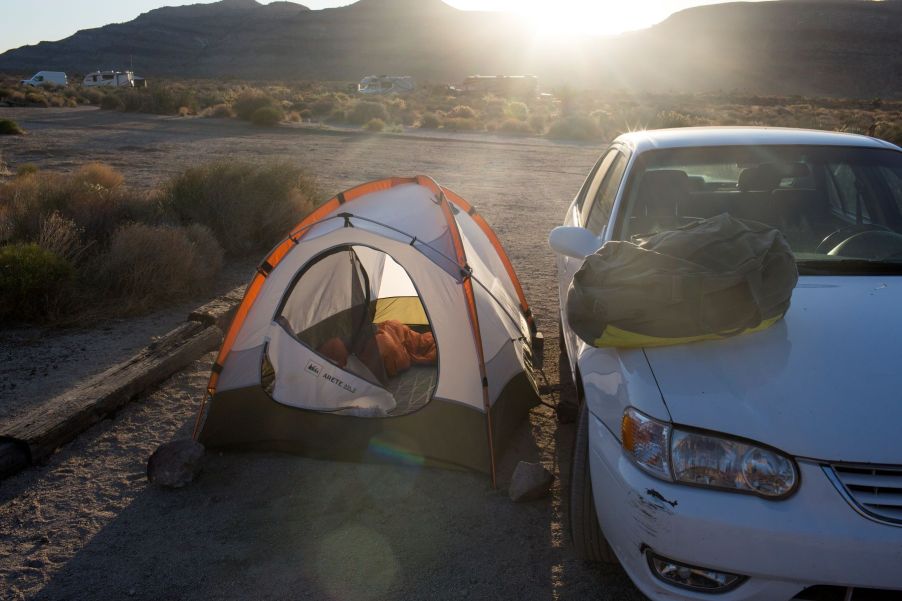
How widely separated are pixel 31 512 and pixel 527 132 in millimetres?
28765

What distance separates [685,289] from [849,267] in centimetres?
118

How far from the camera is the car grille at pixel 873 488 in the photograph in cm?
244

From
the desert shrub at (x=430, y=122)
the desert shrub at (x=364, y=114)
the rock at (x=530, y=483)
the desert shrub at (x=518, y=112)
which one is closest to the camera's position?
the rock at (x=530, y=483)

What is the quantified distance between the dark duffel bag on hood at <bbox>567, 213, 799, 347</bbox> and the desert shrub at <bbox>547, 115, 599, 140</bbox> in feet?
85.1

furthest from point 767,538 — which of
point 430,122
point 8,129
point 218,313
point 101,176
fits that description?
point 430,122

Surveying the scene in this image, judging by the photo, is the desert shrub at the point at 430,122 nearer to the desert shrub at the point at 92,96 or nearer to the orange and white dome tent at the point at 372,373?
the desert shrub at the point at 92,96

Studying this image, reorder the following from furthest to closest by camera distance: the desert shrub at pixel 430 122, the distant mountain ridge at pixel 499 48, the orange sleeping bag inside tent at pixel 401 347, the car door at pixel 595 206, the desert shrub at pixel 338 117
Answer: the distant mountain ridge at pixel 499 48, the desert shrub at pixel 338 117, the desert shrub at pixel 430 122, the orange sleeping bag inside tent at pixel 401 347, the car door at pixel 595 206

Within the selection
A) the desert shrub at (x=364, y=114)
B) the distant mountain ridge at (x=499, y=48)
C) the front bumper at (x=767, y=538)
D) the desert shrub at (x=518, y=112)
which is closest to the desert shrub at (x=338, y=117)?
the desert shrub at (x=364, y=114)

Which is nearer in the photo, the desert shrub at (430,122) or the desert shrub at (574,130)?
the desert shrub at (574,130)

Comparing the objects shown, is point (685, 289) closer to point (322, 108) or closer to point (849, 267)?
point (849, 267)

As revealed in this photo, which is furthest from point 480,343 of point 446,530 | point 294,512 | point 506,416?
point 294,512

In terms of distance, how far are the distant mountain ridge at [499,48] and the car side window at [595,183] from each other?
7310cm

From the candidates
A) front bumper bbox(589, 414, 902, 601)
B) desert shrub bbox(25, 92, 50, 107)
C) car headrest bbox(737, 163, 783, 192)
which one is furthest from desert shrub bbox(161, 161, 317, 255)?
desert shrub bbox(25, 92, 50, 107)

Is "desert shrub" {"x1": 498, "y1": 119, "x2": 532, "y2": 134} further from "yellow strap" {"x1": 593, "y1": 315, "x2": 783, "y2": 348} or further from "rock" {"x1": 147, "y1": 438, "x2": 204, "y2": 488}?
"yellow strap" {"x1": 593, "y1": 315, "x2": 783, "y2": 348}
